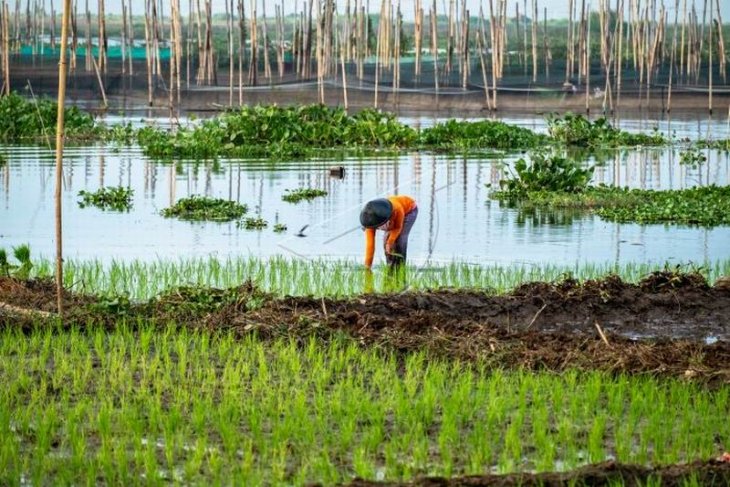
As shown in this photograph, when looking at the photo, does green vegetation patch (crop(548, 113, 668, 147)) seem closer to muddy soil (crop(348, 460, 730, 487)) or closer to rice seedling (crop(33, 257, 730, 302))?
rice seedling (crop(33, 257, 730, 302))

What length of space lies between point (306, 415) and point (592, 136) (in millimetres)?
22792

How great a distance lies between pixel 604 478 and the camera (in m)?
5.59

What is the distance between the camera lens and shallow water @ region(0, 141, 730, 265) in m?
14.2

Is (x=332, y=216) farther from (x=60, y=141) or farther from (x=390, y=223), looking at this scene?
(x=60, y=141)

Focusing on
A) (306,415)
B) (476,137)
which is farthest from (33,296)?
(476,137)

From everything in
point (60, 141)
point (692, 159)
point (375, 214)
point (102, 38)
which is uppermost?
point (102, 38)

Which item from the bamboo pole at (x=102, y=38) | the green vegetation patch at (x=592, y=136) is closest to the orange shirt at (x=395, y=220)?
the green vegetation patch at (x=592, y=136)

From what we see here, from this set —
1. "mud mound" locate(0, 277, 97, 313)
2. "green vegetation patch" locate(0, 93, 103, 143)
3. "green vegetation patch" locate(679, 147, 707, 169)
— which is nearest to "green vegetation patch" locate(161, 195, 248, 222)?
"mud mound" locate(0, 277, 97, 313)

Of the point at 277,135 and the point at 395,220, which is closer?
the point at 395,220

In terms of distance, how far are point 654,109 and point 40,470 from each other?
3894 centimetres

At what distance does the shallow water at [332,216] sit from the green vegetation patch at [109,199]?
0.77 feet

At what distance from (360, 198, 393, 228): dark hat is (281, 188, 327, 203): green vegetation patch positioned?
23.9ft

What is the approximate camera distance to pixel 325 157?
25.6m

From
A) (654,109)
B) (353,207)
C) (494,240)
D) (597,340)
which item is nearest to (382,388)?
(597,340)
